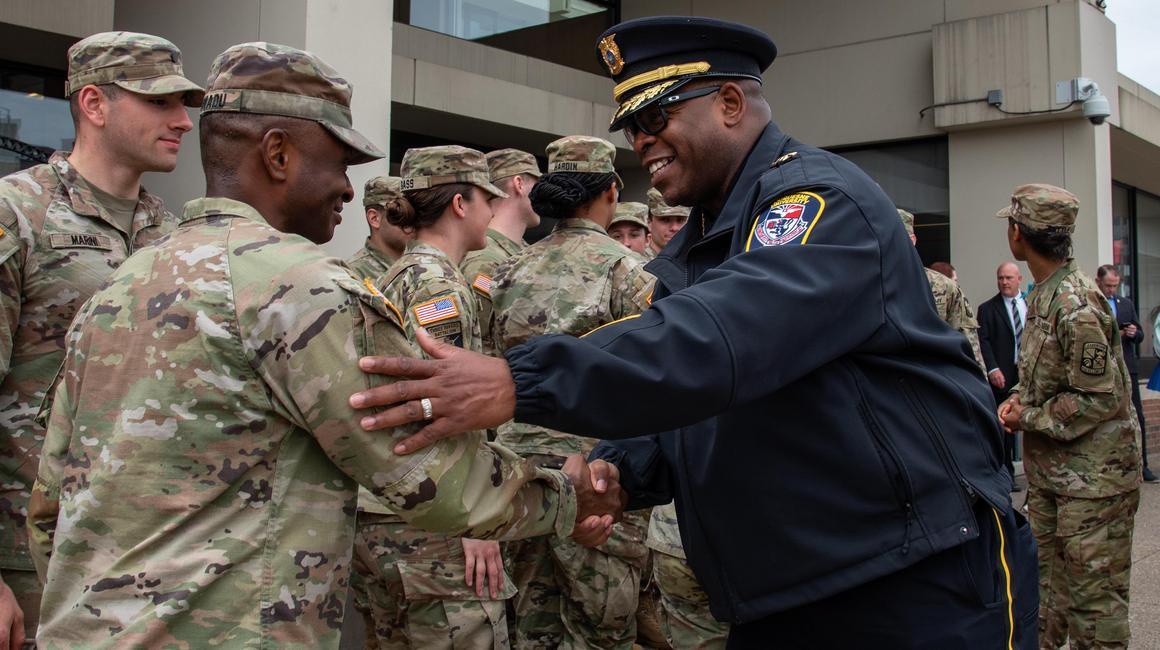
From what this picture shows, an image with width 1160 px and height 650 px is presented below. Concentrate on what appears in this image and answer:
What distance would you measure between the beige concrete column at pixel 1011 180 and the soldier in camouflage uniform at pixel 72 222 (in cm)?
1069

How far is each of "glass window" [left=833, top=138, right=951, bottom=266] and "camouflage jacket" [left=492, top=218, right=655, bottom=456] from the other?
30.1 feet

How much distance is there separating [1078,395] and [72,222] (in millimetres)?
4688

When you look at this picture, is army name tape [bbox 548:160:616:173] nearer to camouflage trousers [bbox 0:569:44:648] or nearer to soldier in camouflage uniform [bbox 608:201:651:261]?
soldier in camouflage uniform [bbox 608:201:651:261]

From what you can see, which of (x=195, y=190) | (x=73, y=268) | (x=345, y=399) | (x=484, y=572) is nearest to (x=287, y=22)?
(x=195, y=190)

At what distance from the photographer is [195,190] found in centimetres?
634

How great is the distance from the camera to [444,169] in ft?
13.9

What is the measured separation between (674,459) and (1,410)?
2098 mm

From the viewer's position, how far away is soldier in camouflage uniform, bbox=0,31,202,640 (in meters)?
3.09

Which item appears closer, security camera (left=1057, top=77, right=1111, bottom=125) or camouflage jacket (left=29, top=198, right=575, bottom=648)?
camouflage jacket (left=29, top=198, right=575, bottom=648)

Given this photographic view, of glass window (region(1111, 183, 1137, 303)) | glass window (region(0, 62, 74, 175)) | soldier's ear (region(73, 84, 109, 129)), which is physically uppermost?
glass window (region(1111, 183, 1137, 303))

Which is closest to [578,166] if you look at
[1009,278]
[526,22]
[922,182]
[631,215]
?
[631,215]

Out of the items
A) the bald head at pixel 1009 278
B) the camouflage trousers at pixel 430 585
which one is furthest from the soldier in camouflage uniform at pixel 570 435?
the bald head at pixel 1009 278

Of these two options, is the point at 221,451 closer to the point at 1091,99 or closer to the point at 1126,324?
the point at 1126,324

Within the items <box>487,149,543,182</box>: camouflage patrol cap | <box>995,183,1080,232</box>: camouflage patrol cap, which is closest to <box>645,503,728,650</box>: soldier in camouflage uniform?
<box>487,149,543,182</box>: camouflage patrol cap
